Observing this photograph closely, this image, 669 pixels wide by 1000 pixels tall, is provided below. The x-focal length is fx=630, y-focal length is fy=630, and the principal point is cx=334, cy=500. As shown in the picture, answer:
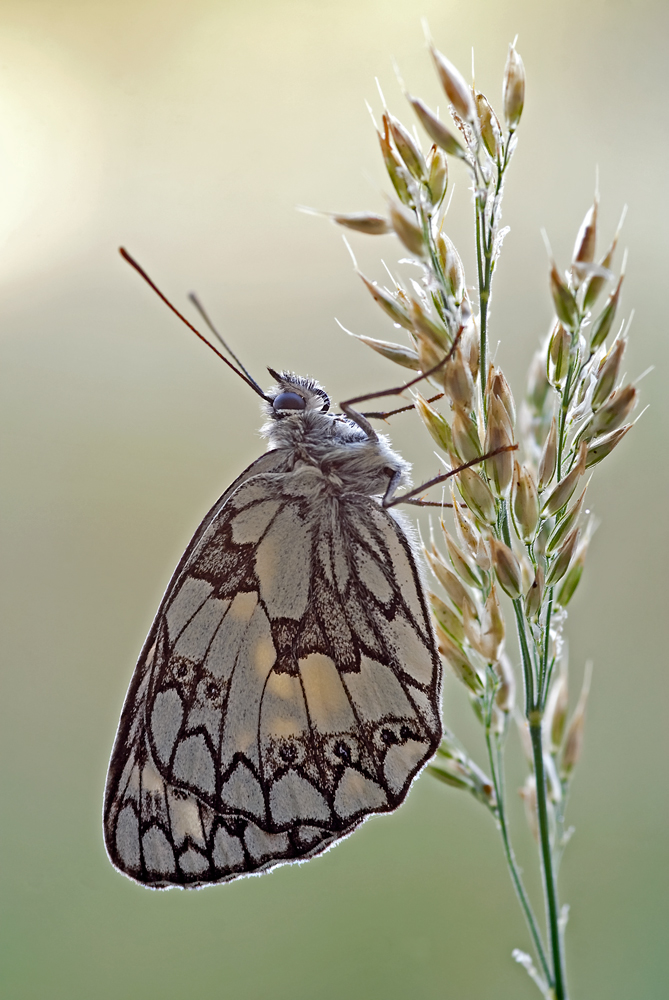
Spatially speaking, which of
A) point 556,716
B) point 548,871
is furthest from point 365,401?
point 548,871

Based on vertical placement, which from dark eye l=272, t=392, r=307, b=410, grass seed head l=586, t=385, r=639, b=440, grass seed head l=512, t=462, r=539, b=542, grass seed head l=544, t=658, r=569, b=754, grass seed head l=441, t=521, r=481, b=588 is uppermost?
dark eye l=272, t=392, r=307, b=410

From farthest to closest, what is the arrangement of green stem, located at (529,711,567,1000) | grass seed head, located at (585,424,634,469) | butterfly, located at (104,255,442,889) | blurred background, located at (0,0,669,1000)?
blurred background, located at (0,0,669,1000) → butterfly, located at (104,255,442,889) → grass seed head, located at (585,424,634,469) → green stem, located at (529,711,567,1000)

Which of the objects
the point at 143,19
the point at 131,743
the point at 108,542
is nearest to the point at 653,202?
the point at 131,743

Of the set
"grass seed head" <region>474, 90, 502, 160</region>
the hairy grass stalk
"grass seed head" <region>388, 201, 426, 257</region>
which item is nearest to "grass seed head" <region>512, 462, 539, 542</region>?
the hairy grass stalk

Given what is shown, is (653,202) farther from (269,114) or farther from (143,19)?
(143,19)

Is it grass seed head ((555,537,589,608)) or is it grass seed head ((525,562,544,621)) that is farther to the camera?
grass seed head ((555,537,589,608))

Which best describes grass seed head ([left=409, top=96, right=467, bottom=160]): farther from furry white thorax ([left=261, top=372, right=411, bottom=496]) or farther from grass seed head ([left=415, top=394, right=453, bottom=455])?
furry white thorax ([left=261, top=372, right=411, bottom=496])

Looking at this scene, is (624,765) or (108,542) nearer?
(624,765)

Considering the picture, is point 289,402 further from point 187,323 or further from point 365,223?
point 365,223
